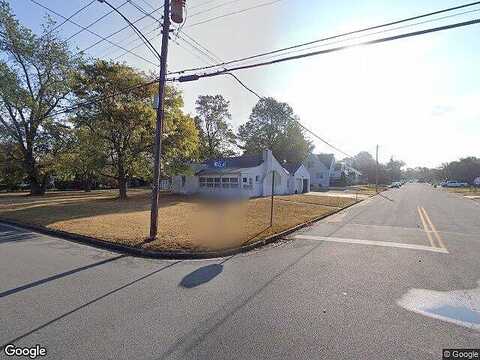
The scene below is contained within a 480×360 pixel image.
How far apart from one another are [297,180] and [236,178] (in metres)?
13.0

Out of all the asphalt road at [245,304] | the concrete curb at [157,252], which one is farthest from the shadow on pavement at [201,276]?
the concrete curb at [157,252]

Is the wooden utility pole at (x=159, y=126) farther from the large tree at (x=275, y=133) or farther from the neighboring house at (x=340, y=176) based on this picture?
the neighboring house at (x=340, y=176)

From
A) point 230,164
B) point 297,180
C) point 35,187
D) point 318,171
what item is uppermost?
point 318,171

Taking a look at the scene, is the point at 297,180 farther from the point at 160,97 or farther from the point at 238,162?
the point at 160,97

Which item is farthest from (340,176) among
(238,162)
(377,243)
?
(377,243)

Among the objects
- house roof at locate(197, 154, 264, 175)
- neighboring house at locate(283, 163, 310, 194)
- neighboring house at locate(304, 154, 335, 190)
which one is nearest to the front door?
neighboring house at locate(283, 163, 310, 194)

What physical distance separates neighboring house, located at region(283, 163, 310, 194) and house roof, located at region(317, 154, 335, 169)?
24.8 m

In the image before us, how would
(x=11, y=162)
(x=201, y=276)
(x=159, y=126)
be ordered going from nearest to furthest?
(x=201, y=276), (x=159, y=126), (x=11, y=162)

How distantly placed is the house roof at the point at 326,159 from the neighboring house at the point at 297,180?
24848mm

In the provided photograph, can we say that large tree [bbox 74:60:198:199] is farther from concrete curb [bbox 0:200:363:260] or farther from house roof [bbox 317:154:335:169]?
house roof [bbox 317:154:335:169]

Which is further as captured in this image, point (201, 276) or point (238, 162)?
point (238, 162)

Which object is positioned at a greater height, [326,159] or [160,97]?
[326,159]

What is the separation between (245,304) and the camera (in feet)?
17.5

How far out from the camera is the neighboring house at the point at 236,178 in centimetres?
3128
